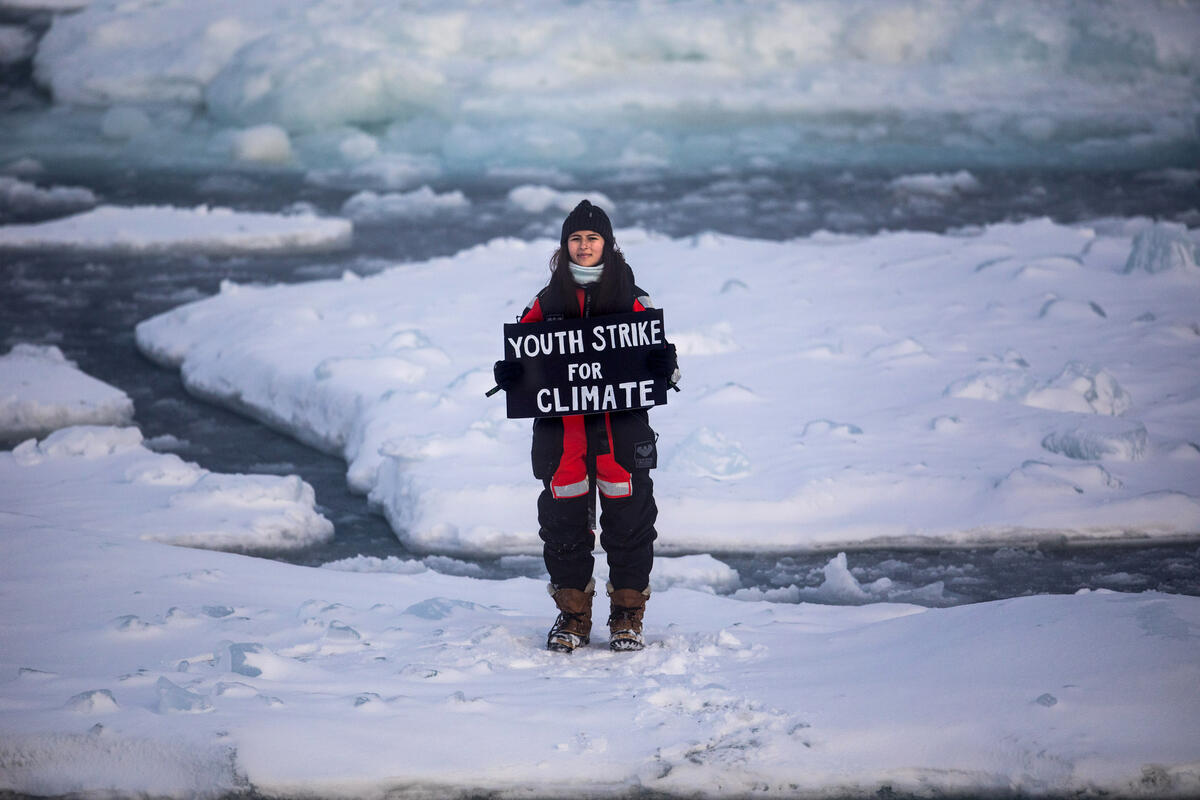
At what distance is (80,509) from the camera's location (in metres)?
5.14

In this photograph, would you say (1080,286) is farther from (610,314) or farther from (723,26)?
(723,26)

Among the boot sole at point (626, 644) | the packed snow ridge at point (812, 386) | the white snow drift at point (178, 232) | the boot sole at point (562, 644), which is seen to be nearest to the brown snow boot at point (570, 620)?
the boot sole at point (562, 644)

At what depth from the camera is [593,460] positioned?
3.35 m

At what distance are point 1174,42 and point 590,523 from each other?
19.0 m

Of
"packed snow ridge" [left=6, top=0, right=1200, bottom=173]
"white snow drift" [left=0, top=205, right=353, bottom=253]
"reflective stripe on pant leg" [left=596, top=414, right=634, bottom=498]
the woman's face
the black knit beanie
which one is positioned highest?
"packed snow ridge" [left=6, top=0, right=1200, bottom=173]

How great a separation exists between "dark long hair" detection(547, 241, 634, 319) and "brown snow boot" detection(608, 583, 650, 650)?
2.63 feet

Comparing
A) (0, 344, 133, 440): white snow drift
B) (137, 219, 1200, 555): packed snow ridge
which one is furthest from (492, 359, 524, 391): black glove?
(0, 344, 133, 440): white snow drift

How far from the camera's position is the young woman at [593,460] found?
330 cm

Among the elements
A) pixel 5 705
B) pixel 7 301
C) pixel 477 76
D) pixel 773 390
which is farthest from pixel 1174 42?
pixel 5 705

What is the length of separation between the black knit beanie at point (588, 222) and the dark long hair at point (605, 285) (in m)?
0.03

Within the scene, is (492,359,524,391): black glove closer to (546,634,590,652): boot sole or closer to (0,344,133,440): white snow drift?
(546,634,590,652): boot sole

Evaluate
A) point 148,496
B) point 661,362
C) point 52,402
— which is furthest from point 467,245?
point 661,362

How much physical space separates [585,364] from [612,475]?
0.32m

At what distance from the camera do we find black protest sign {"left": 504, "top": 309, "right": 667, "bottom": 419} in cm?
327
